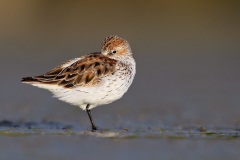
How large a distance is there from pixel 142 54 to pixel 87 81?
8856 millimetres

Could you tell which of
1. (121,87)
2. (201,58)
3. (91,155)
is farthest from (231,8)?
(91,155)

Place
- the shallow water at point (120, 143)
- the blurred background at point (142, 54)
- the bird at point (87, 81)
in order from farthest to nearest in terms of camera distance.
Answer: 1. the blurred background at point (142, 54)
2. the bird at point (87, 81)
3. the shallow water at point (120, 143)

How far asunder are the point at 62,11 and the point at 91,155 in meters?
15.1

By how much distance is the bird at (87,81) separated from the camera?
437 inches

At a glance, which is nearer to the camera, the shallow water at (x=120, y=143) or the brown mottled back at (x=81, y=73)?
the shallow water at (x=120, y=143)

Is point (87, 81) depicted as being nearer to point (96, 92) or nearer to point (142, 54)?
point (96, 92)

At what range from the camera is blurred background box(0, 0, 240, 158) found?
42.6 ft

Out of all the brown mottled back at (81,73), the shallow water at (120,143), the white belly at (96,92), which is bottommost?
the shallow water at (120,143)

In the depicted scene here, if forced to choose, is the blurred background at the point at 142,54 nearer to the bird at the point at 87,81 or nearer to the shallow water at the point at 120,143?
the bird at the point at 87,81

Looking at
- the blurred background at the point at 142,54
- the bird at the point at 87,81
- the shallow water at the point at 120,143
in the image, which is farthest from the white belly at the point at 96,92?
the blurred background at the point at 142,54

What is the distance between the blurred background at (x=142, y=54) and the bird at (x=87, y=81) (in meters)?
0.82

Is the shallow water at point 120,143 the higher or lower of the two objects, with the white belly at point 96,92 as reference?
lower

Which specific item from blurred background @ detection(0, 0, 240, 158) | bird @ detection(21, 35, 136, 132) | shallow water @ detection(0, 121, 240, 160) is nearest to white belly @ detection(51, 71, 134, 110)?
bird @ detection(21, 35, 136, 132)

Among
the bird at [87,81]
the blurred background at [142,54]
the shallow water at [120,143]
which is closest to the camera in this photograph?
the shallow water at [120,143]
